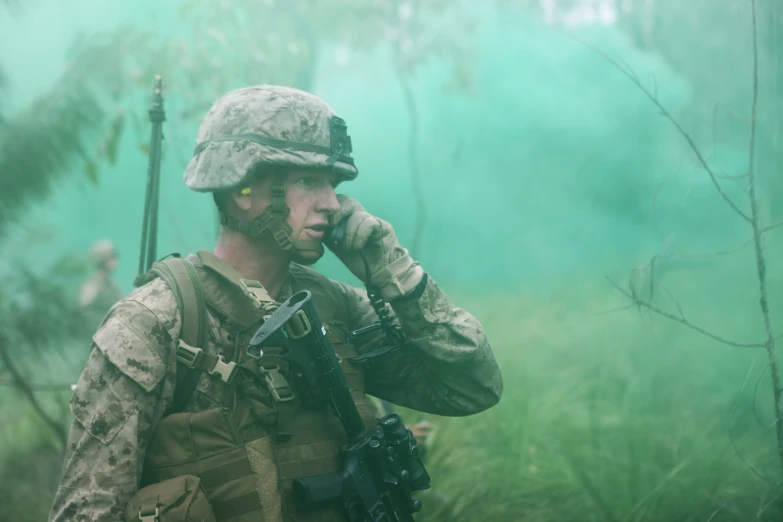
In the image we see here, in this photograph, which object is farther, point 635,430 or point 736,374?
point 736,374

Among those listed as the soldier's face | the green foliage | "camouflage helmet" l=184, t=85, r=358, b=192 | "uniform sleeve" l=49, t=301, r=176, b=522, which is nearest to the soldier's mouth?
the soldier's face

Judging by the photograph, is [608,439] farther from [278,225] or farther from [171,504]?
[171,504]

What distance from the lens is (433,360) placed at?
7.13ft

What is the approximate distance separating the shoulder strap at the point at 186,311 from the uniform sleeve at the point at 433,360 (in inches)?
25.1

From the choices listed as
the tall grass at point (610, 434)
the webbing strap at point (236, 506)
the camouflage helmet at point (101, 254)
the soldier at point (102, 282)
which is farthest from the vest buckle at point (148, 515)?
the camouflage helmet at point (101, 254)

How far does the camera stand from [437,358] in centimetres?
214

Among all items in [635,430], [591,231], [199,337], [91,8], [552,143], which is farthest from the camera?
[91,8]

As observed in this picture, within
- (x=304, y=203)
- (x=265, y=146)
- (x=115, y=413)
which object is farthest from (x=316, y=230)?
(x=115, y=413)

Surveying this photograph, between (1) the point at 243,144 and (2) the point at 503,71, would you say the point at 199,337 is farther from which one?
(2) the point at 503,71

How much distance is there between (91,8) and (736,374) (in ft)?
45.2

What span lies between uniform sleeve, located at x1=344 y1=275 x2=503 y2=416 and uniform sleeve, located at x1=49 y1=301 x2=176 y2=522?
773mm

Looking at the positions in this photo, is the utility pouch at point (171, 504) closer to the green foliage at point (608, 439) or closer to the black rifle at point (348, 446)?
the black rifle at point (348, 446)

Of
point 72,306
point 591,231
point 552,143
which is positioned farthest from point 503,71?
point 72,306

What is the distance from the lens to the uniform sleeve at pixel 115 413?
5.13 ft
